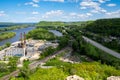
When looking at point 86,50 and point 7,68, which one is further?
point 86,50

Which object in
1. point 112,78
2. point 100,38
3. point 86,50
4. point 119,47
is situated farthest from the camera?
point 100,38

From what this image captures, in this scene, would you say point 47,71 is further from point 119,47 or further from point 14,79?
point 119,47

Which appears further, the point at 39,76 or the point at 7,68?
the point at 7,68

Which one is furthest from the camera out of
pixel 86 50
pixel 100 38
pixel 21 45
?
pixel 100 38

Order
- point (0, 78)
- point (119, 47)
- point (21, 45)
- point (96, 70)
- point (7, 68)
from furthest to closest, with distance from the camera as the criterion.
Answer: point (21, 45) → point (119, 47) → point (7, 68) → point (0, 78) → point (96, 70)

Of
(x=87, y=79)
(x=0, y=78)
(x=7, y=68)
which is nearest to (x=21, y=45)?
(x=7, y=68)

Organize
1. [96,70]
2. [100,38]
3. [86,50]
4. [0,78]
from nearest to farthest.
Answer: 1. [96,70]
2. [0,78]
3. [86,50]
4. [100,38]

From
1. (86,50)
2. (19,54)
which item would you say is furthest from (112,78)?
(19,54)

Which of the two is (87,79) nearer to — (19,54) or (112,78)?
(112,78)
